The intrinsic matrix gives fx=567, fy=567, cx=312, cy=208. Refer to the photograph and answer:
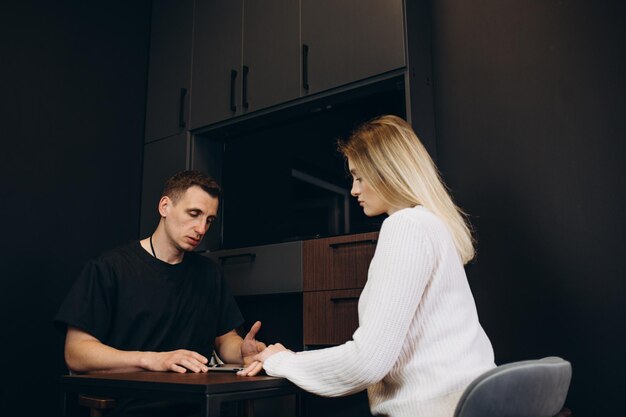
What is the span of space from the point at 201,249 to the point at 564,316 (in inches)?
63.1

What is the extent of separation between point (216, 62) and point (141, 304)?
4.47 feet

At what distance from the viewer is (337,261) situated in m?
2.17

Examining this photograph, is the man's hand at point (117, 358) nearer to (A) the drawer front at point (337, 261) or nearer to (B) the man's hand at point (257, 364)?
(B) the man's hand at point (257, 364)

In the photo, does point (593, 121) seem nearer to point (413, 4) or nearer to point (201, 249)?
point (413, 4)

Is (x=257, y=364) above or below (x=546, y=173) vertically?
below

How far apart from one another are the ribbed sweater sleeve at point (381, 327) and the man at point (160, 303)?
0.49m

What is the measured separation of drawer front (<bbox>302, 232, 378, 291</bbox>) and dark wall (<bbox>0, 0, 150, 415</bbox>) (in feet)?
3.67

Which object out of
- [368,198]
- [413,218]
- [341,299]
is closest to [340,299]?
[341,299]

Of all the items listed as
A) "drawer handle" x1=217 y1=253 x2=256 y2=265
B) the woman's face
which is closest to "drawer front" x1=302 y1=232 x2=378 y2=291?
"drawer handle" x1=217 y1=253 x2=256 y2=265

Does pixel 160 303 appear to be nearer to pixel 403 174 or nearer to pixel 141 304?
pixel 141 304

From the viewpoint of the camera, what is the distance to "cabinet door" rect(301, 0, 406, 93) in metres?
2.15

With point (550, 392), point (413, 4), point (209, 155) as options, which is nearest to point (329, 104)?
point (413, 4)

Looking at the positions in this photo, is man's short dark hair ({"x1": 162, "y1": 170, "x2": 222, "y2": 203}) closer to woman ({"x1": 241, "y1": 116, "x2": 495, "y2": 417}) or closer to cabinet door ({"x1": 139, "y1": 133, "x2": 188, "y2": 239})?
cabinet door ({"x1": 139, "y1": 133, "x2": 188, "y2": 239})

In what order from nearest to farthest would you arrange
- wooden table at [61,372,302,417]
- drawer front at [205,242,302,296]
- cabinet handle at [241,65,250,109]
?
wooden table at [61,372,302,417]
drawer front at [205,242,302,296]
cabinet handle at [241,65,250,109]
